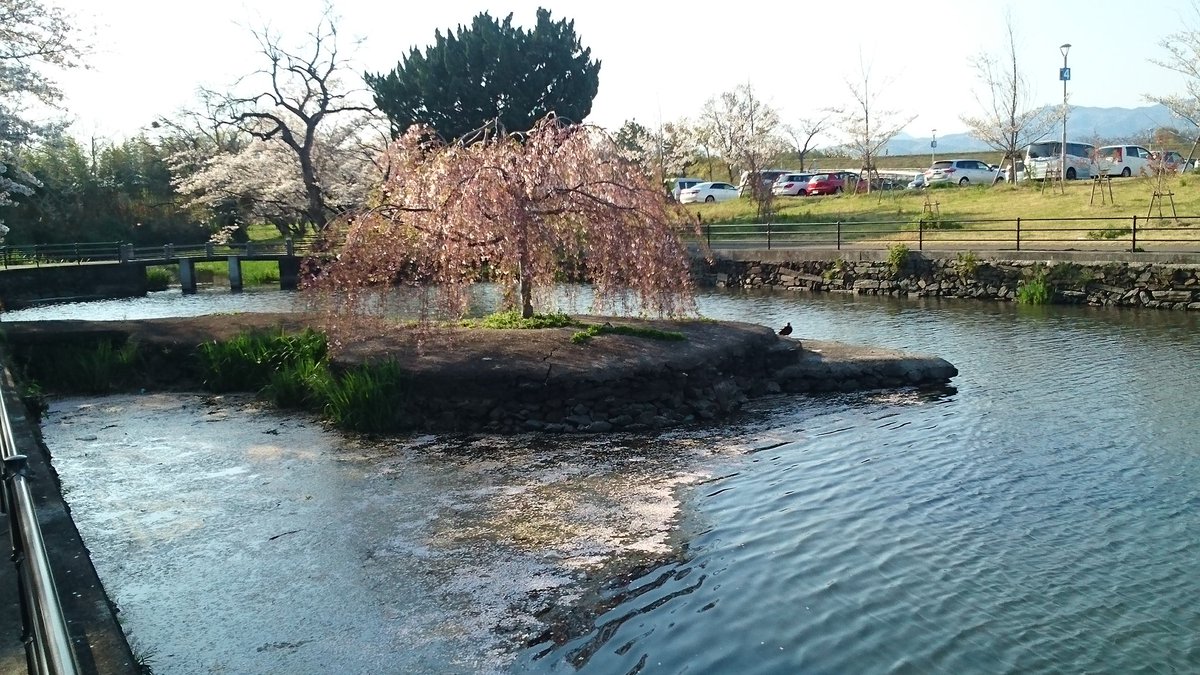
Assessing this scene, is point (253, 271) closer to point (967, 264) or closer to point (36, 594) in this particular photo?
point (967, 264)

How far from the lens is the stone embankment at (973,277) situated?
70.1 ft

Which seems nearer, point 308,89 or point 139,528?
point 139,528

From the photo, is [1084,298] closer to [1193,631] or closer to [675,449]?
[675,449]

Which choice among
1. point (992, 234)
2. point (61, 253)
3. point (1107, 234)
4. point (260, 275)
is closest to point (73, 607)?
point (1107, 234)

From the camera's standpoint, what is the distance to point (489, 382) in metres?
11.7

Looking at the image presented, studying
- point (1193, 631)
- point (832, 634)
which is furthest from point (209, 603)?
point (1193, 631)

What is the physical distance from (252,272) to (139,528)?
3429 cm

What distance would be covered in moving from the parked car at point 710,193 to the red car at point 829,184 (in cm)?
398

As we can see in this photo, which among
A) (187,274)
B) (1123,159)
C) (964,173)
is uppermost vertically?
(1123,159)

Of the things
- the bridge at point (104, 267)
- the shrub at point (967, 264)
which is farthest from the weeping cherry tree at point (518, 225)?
the bridge at point (104, 267)

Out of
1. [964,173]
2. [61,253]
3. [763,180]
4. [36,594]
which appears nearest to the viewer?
[36,594]

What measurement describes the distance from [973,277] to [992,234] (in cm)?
528

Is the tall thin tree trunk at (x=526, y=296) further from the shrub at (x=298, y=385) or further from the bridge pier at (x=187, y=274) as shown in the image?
the bridge pier at (x=187, y=274)

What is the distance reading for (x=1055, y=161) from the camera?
→ 39375 millimetres
